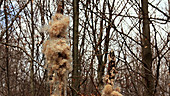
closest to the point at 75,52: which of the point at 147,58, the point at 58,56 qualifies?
the point at 147,58

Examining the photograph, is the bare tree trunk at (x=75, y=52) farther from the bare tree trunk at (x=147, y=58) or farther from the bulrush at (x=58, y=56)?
the bulrush at (x=58, y=56)

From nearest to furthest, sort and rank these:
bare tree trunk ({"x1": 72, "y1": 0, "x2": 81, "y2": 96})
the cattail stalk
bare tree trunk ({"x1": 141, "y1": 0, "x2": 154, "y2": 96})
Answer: the cattail stalk → bare tree trunk ({"x1": 141, "y1": 0, "x2": 154, "y2": 96}) → bare tree trunk ({"x1": 72, "y1": 0, "x2": 81, "y2": 96})

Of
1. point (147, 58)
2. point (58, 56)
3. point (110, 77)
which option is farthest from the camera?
point (147, 58)

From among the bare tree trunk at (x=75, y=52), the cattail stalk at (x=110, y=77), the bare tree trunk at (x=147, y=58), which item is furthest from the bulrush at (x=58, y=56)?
the bare tree trunk at (x=147, y=58)

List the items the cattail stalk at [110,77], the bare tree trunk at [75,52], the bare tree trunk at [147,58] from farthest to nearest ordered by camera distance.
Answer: the bare tree trunk at [75,52] < the bare tree trunk at [147,58] < the cattail stalk at [110,77]

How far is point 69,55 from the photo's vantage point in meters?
1.19

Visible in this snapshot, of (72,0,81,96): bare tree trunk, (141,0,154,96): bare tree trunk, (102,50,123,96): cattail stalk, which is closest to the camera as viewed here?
(102,50,123,96): cattail stalk

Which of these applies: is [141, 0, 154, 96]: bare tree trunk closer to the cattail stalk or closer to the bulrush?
the cattail stalk

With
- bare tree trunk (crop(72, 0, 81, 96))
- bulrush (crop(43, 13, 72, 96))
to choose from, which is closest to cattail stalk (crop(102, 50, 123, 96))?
bulrush (crop(43, 13, 72, 96))

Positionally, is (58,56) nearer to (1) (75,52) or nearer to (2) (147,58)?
(1) (75,52)

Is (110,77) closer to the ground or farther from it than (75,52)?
closer to the ground

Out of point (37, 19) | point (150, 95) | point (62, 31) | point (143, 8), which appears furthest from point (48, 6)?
point (62, 31)

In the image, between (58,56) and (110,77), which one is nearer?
(110,77)

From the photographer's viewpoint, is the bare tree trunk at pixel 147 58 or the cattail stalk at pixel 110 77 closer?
the cattail stalk at pixel 110 77
